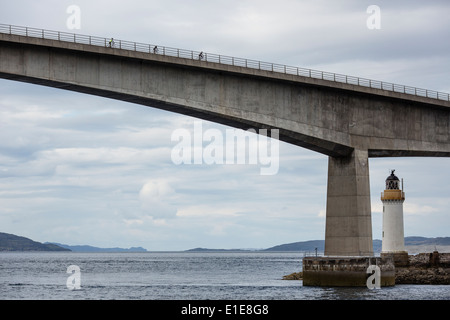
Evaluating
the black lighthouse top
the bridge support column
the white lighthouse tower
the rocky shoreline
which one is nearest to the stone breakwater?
the rocky shoreline

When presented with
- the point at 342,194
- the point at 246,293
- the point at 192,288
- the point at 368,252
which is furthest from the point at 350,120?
the point at 192,288

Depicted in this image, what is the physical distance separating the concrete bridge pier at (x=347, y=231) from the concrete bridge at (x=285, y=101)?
0.07m

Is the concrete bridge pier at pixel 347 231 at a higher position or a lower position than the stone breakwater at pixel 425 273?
higher

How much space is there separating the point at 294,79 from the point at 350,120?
17.7ft

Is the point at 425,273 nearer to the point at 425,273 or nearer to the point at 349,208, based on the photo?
the point at 425,273

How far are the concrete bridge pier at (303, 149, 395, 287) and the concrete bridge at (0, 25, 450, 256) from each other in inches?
2.8

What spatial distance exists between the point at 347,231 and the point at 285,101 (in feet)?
32.2

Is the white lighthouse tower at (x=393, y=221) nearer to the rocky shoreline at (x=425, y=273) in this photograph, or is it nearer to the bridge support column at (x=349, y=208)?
the rocky shoreline at (x=425, y=273)

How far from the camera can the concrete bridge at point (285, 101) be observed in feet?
149

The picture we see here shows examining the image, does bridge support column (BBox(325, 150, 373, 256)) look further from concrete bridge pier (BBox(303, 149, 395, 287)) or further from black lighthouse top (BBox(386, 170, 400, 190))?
black lighthouse top (BBox(386, 170, 400, 190))

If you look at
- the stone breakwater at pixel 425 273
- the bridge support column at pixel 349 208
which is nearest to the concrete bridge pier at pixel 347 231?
the bridge support column at pixel 349 208

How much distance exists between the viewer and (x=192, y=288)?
63.6m

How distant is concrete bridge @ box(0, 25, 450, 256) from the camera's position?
45.3m
